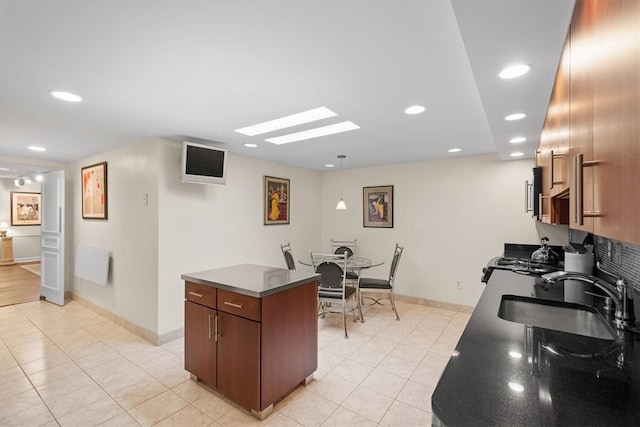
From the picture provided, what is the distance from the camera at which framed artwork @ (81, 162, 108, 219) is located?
3.95m

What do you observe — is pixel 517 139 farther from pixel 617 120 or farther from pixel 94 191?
pixel 94 191

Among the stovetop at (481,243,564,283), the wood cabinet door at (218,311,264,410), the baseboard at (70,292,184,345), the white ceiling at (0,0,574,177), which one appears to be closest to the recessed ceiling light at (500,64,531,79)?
the white ceiling at (0,0,574,177)

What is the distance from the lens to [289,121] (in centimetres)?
273

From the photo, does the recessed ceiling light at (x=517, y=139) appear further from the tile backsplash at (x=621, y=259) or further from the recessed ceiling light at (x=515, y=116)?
the tile backsplash at (x=621, y=259)

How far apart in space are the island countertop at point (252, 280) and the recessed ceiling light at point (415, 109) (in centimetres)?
160

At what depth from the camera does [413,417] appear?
2.04m

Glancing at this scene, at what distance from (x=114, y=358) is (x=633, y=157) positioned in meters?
3.85

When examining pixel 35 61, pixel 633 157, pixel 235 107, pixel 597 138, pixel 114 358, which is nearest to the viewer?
pixel 633 157

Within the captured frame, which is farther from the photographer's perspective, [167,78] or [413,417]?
[413,417]

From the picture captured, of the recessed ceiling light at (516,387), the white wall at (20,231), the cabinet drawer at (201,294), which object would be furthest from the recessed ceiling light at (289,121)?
the white wall at (20,231)

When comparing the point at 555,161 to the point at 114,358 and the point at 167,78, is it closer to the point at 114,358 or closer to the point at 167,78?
the point at 167,78

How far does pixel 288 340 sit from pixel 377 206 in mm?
3349

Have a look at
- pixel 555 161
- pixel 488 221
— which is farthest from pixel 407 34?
pixel 488 221

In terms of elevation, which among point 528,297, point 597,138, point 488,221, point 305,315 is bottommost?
point 305,315
